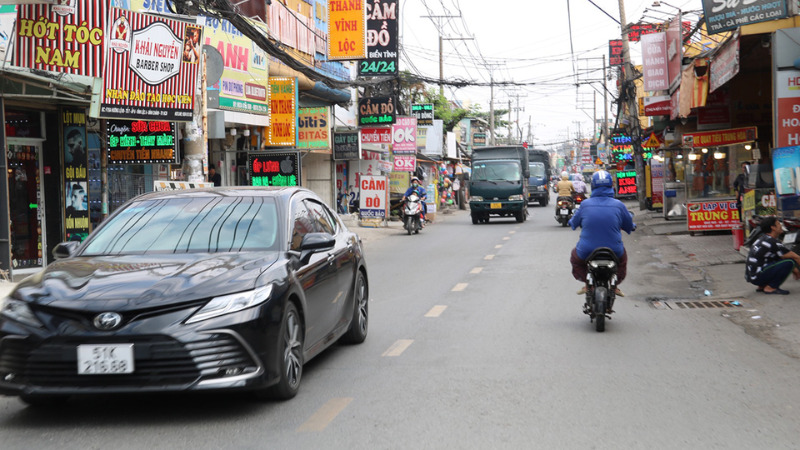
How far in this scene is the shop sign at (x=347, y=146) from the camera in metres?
32.9

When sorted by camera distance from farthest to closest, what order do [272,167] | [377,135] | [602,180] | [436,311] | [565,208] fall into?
[377,135], [565,208], [272,167], [436,311], [602,180]

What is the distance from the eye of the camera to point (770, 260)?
12.1 metres

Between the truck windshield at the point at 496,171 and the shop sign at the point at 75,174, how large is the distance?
68.7 ft

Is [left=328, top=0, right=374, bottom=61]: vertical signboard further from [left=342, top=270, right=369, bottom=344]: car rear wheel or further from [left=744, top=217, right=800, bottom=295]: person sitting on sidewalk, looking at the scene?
[left=342, top=270, right=369, bottom=344]: car rear wheel

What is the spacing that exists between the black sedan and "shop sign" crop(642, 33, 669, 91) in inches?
807

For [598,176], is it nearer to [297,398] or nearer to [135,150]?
[297,398]

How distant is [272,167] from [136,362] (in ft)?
65.2

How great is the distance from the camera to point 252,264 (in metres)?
6.17

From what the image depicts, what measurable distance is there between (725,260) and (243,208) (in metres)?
12.1

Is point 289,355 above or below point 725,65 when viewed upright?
below

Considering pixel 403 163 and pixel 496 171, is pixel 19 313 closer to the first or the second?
pixel 496 171

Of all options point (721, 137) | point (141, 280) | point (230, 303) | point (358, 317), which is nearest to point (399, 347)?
point (358, 317)

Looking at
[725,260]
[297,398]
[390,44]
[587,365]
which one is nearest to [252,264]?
[297,398]

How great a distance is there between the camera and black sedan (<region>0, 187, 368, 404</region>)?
5.36 meters
